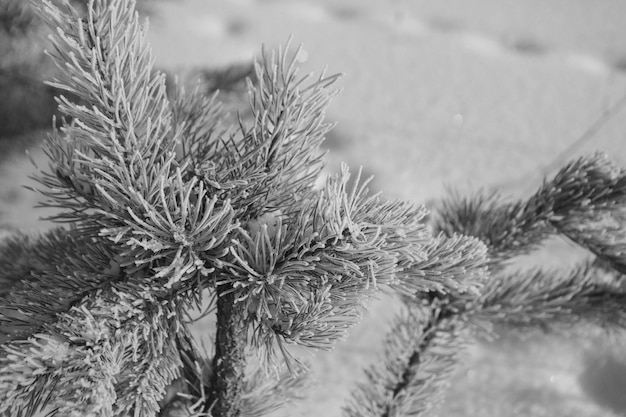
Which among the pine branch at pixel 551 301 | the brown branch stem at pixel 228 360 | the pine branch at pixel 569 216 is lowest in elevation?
the brown branch stem at pixel 228 360

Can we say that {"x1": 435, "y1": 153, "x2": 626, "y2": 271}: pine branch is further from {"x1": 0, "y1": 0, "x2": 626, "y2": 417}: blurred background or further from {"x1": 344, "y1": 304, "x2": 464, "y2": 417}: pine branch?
{"x1": 0, "y1": 0, "x2": 626, "y2": 417}: blurred background

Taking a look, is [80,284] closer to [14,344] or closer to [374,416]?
[14,344]

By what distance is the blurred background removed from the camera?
2.55 feet

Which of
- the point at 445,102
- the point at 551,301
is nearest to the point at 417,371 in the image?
the point at 551,301

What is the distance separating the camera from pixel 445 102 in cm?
121

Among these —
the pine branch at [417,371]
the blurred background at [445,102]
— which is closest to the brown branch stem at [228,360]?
the pine branch at [417,371]

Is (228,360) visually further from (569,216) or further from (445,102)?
(445,102)

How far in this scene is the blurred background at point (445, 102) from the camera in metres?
0.78

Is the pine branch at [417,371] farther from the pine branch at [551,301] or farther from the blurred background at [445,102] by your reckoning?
the blurred background at [445,102]

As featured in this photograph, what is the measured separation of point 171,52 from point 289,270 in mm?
1116

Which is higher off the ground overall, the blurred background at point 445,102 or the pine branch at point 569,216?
the blurred background at point 445,102

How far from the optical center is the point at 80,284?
0.34m

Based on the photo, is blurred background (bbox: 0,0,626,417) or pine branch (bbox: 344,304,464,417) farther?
blurred background (bbox: 0,0,626,417)

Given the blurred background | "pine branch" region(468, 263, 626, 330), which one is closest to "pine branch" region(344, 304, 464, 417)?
"pine branch" region(468, 263, 626, 330)
